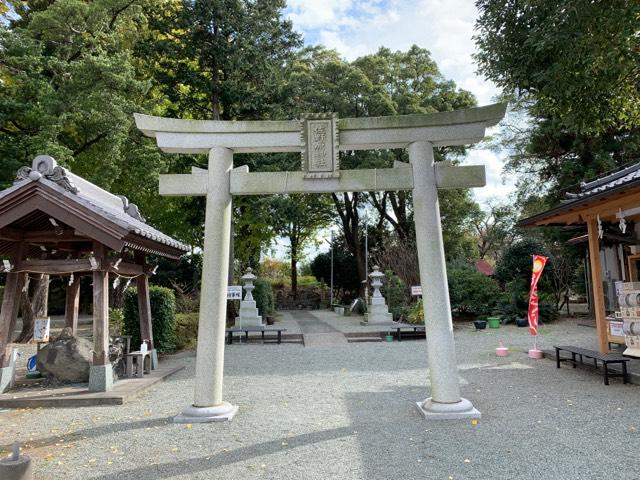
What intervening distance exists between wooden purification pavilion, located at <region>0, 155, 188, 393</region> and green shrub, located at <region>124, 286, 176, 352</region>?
6.18 ft

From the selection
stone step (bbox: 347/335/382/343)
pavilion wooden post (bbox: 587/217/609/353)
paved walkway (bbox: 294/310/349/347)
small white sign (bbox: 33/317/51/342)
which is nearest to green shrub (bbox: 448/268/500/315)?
stone step (bbox: 347/335/382/343)

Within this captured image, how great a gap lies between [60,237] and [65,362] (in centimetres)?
221

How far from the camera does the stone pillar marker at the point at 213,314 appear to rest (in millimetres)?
5641

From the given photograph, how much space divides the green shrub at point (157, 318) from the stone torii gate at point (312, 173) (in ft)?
17.0

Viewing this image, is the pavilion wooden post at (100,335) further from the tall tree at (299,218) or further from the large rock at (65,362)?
the tall tree at (299,218)

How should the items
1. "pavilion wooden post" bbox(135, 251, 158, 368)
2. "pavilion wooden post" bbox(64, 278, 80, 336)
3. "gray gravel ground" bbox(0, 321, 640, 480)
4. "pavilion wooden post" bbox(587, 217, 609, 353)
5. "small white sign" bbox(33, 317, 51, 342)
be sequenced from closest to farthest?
1. "gray gravel ground" bbox(0, 321, 640, 480)
2. "small white sign" bbox(33, 317, 51, 342)
3. "pavilion wooden post" bbox(587, 217, 609, 353)
4. "pavilion wooden post" bbox(64, 278, 80, 336)
5. "pavilion wooden post" bbox(135, 251, 158, 368)

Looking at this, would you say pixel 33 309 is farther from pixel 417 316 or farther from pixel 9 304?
pixel 417 316

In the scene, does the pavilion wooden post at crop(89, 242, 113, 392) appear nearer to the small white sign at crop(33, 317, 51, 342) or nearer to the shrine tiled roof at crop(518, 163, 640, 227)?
the small white sign at crop(33, 317, 51, 342)

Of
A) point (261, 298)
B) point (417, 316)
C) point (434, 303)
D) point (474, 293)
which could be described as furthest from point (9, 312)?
point (474, 293)

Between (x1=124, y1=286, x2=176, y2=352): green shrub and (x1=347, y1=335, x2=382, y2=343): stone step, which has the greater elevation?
(x1=124, y1=286, x2=176, y2=352): green shrub

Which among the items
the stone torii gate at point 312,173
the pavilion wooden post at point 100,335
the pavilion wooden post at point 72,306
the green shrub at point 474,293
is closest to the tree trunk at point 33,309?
the pavilion wooden post at point 72,306

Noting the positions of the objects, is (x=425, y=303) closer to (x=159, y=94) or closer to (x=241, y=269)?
(x=159, y=94)

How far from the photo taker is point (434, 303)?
566 centimetres

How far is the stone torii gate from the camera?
5.74m
